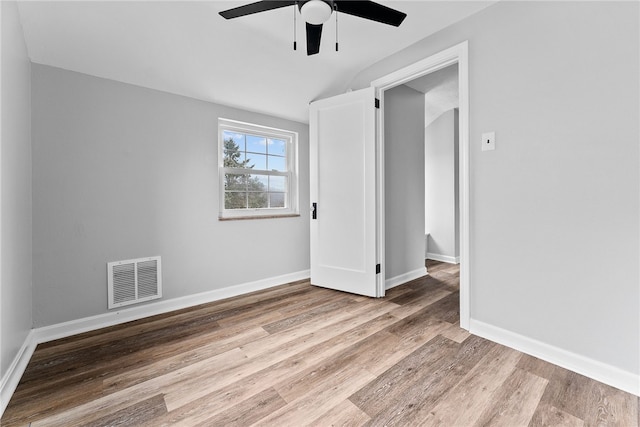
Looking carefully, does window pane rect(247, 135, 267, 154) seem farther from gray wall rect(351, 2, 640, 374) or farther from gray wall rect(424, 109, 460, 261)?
gray wall rect(424, 109, 460, 261)

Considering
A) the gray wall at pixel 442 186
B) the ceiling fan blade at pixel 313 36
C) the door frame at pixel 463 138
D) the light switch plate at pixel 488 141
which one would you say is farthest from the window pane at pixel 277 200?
the gray wall at pixel 442 186

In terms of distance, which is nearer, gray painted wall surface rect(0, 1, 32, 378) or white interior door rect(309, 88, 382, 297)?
gray painted wall surface rect(0, 1, 32, 378)

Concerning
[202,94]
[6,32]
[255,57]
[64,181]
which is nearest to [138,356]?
[64,181]

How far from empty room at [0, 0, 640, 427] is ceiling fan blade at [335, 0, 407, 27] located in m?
0.02

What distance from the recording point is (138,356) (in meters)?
1.85

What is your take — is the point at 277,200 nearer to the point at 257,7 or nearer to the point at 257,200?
the point at 257,200

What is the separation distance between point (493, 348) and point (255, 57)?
120 inches

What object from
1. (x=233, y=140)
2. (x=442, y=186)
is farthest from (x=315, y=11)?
(x=442, y=186)

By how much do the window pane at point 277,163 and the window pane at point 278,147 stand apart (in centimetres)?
Answer: 6

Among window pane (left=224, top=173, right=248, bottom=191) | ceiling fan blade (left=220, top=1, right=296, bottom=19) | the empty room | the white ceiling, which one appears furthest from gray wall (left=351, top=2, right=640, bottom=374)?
window pane (left=224, top=173, right=248, bottom=191)

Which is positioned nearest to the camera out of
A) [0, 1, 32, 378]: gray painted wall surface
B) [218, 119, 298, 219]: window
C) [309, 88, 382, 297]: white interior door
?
[0, 1, 32, 378]: gray painted wall surface

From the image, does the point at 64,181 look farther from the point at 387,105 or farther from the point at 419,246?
the point at 419,246

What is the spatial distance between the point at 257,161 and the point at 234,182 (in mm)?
392

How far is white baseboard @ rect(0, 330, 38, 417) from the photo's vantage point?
1.40 meters
